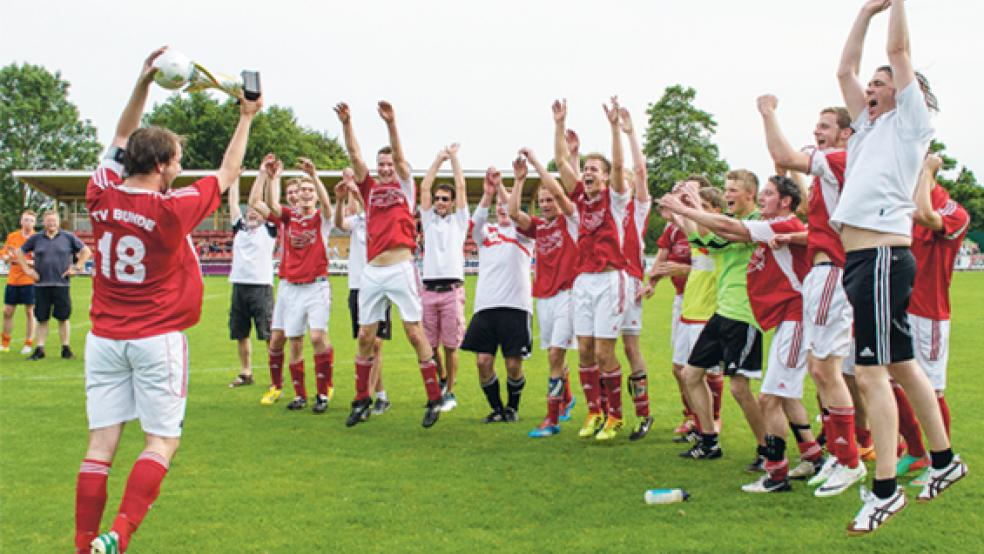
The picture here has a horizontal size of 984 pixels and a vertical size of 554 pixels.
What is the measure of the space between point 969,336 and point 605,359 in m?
10.4

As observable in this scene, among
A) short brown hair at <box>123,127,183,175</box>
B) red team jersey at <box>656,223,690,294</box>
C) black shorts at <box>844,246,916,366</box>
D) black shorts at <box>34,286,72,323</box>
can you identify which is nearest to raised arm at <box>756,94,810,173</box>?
black shorts at <box>844,246,916,366</box>

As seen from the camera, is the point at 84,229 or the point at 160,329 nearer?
the point at 160,329

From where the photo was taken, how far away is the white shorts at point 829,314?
17.1 ft

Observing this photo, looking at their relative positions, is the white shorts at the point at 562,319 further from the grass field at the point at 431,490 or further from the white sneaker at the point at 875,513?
the white sneaker at the point at 875,513

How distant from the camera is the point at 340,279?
123 ft

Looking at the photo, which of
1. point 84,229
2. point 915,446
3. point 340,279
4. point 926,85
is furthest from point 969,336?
point 84,229

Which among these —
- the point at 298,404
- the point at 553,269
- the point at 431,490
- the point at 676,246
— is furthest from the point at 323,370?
the point at 676,246

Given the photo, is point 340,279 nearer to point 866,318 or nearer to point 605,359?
point 605,359

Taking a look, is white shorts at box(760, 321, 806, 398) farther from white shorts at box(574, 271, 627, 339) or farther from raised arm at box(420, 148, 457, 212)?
raised arm at box(420, 148, 457, 212)

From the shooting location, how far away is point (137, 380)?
13.9 feet

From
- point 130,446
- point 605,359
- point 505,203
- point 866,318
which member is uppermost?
point 505,203

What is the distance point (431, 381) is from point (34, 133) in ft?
246

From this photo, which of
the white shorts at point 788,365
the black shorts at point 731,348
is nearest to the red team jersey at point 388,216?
the black shorts at point 731,348

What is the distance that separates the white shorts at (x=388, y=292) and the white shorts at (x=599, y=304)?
1719 millimetres
